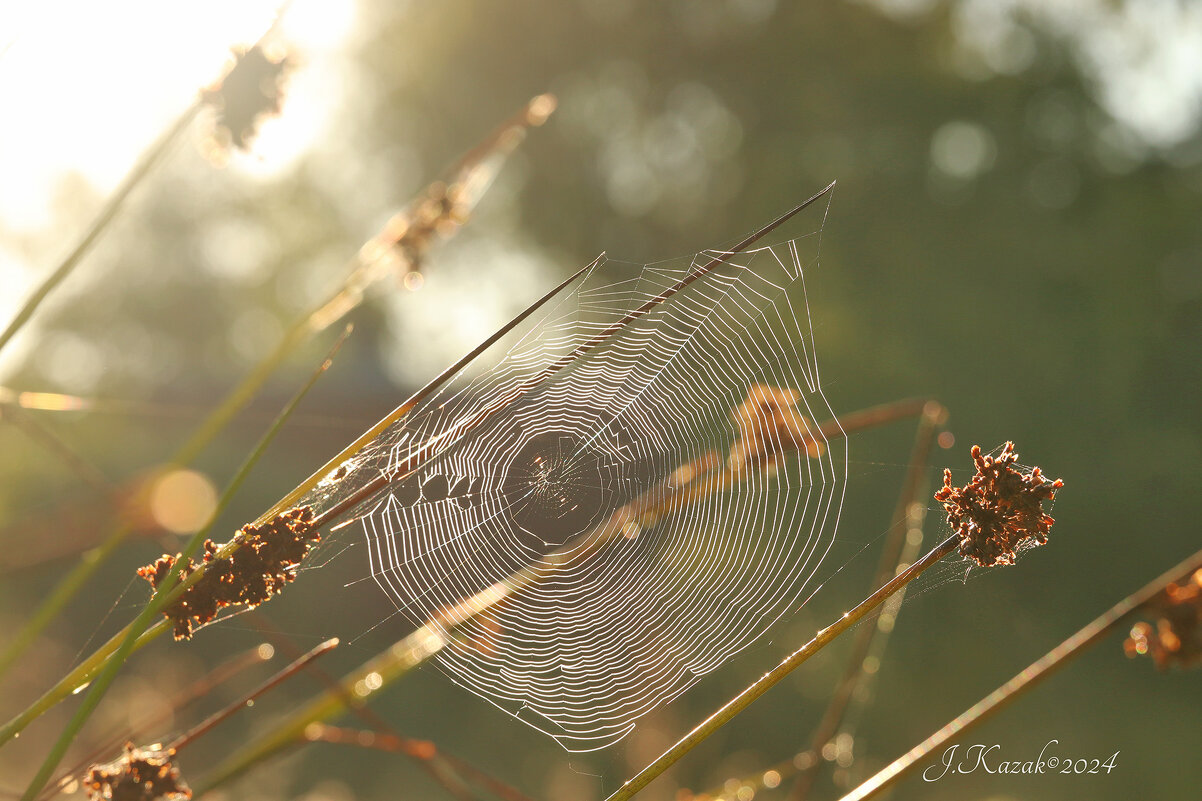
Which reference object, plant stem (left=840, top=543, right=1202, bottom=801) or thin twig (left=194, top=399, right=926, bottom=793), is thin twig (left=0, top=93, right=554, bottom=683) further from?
plant stem (left=840, top=543, right=1202, bottom=801)

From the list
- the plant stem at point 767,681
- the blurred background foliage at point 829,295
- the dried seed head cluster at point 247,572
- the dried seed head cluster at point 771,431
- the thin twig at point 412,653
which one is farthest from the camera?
the blurred background foliage at point 829,295

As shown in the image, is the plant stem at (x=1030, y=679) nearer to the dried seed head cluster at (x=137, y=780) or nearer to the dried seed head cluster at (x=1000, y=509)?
the dried seed head cluster at (x=1000, y=509)

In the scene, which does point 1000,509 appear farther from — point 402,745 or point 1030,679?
point 402,745

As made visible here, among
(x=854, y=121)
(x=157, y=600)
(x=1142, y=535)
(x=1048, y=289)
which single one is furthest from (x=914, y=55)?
(x=157, y=600)

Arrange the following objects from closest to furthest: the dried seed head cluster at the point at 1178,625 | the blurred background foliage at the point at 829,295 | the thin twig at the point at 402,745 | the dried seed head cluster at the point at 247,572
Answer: the dried seed head cluster at the point at 247,572 < the dried seed head cluster at the point at 1178,625 < the thin twig at the point at 402,745 < the blurred background foliage at the point at 829,295

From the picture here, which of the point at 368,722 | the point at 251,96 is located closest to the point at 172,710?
the point at 368,722

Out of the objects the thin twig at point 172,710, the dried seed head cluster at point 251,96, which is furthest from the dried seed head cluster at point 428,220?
the thin twig at point 172,710

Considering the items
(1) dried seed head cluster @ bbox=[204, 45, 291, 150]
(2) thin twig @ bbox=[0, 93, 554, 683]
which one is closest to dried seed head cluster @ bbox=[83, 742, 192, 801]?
(2) thin twig @ bbox=[0, 93, 554, 683]

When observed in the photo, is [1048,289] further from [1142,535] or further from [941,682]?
[941,682]
